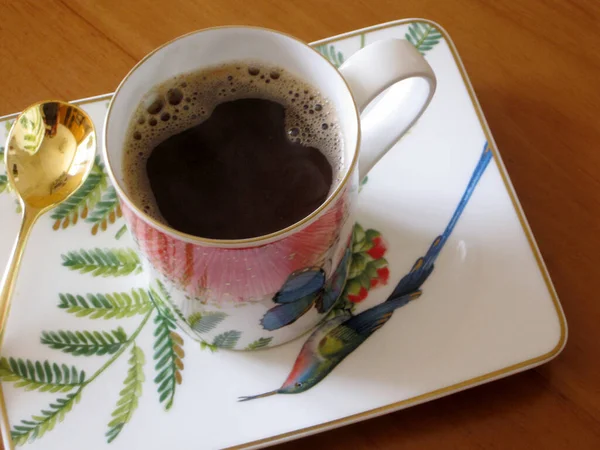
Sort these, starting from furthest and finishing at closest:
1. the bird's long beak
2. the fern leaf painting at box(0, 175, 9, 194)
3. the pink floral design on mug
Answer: the fern leaf painting at box(0, 175, 9, 194), the bird's long beak, the pink floral design on mug

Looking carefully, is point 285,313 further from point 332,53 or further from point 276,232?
point 332,53

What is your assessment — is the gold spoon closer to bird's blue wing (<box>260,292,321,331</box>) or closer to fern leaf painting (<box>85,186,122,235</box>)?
fern leaf painting (<box>85,186,122,235</box>)

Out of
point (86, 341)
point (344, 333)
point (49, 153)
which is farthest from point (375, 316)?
point (49, 153)

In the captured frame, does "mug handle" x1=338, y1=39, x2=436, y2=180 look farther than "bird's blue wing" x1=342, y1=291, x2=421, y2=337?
No

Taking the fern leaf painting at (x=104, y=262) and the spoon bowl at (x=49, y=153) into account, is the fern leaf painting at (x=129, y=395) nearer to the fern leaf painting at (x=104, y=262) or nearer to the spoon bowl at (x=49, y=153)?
the fern leaf painting at (x=104, y=262)

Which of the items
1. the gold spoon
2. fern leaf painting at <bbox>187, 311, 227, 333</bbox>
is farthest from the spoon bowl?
fern leaf painting at <bbox>187, 311, 227, 333</bbox>

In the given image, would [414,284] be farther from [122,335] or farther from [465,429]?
[122,335]
